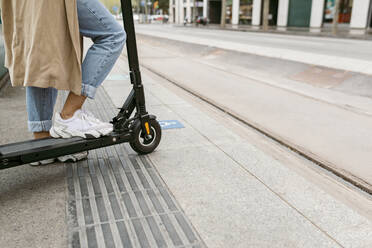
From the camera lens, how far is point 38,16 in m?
2.09

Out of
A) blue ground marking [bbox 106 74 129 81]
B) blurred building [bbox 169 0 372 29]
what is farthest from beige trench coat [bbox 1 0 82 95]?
blurred building [bbox 169 0 372 29]

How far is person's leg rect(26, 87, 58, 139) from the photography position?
251cm

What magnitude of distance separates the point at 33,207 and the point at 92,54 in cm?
110

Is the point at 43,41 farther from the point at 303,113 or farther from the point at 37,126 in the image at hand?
the point at 303,113

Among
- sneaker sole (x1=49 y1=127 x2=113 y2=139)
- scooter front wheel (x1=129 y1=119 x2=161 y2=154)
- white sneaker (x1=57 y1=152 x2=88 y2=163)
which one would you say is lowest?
white sneaker (x1=57 y1=152 x2=88 y2=163)

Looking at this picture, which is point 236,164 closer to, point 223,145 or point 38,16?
point 223,145

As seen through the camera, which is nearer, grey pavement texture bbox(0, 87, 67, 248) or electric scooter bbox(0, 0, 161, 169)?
grey pavement texture bbox(0, 87, 67, 248)

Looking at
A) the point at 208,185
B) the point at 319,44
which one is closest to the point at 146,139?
the point at 208,185

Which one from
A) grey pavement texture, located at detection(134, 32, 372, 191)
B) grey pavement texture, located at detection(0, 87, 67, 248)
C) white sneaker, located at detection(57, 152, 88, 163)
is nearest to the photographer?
grey pavement texture, located at detection(0, 87, 67, 248)

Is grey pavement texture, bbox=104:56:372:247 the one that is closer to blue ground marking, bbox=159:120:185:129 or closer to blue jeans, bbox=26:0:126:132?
blue ground marking, bbox=159:120:185:129

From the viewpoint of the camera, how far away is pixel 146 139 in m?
2.89

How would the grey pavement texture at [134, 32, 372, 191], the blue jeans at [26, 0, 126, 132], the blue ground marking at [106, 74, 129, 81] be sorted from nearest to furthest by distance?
the blue jeans at [26, 0, 126, 132], the grey pavement texture at [134, 32, 372, 191], the blue ground marking at [106, 74, 129, 81]

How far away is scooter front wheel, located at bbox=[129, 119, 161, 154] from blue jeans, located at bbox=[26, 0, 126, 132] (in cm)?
51

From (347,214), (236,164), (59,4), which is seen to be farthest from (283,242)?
(59,4)
